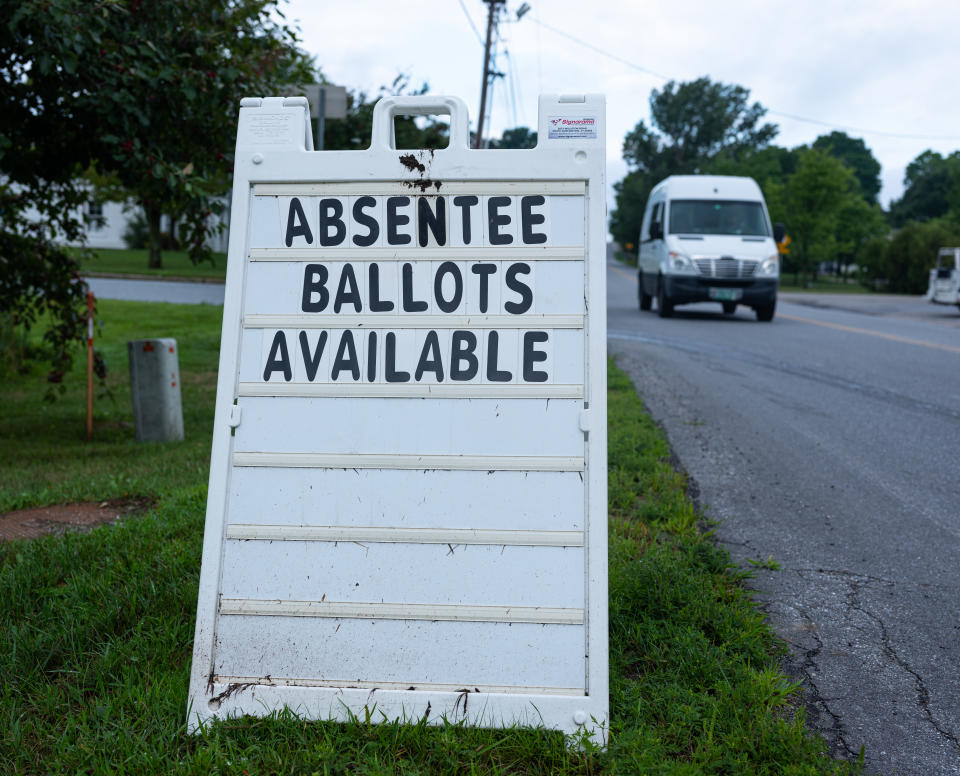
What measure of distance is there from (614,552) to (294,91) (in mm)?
5317

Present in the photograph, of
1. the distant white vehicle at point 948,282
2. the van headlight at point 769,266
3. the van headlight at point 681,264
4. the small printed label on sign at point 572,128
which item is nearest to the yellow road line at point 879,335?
the van headlight at point 769,266

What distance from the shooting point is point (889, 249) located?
45031 mm

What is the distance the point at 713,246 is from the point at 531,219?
1446cm

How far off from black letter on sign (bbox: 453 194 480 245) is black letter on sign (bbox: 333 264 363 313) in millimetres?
350

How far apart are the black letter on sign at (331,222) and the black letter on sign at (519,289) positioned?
0.51m

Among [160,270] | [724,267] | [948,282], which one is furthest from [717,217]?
[160,270]

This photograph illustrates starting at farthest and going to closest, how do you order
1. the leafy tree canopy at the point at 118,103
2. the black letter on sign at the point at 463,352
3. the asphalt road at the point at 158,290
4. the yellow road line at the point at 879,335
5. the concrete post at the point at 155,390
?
the asphalt road at the point at 158,290 → the yellow road line at the point at 879,335 → the concrete post at the point at 155,390 → the leafy tree canopy at the point at 118,103 → the black letter on sign at the point at 463,352

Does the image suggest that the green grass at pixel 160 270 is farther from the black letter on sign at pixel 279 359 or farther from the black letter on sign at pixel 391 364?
the black letter on sign at pixel 391 364

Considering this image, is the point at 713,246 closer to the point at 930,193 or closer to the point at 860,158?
the point at 930,193

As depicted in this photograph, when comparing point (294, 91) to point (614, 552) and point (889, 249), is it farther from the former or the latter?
point (889, 249)

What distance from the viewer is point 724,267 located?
52.7 ft

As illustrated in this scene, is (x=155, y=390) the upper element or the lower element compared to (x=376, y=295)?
lower

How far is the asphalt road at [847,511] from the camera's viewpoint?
2680 mm

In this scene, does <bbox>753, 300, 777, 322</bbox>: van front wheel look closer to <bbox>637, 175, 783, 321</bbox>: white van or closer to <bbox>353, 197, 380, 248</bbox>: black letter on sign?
<bbox>637, 175, 783, 321</bbox>: white van
